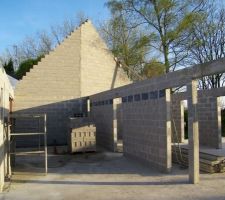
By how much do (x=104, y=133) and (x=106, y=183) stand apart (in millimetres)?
8318

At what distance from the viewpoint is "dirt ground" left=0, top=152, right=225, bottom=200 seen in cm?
805

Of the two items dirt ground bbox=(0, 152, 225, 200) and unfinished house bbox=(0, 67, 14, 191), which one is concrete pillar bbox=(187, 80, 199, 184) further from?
unfinished house bbox=(0, 67, 14, 191)

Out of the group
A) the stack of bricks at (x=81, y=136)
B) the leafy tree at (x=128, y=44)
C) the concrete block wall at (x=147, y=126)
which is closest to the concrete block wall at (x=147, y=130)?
the concrete block wall at (x=147, y=126)

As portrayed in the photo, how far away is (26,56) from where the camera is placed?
43469 mm

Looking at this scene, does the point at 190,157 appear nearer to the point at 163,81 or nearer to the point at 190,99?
the point at 190,99

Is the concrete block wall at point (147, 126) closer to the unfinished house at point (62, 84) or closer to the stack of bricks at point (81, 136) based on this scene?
the stack of bricks at point (81, 136)

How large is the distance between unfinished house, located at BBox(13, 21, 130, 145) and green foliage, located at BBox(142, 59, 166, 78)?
739 centimetres

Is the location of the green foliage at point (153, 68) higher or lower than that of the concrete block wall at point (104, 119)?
higher

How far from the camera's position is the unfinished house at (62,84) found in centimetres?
1969

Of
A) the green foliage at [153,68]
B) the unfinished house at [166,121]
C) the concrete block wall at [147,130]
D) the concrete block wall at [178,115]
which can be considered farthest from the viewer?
the green foliage at [153,68]

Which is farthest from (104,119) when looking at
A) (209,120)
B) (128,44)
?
(128,44)

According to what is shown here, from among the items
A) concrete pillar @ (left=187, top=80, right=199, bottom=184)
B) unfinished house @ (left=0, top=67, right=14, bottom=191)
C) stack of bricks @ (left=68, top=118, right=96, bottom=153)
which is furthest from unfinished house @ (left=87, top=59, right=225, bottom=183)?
unfinished house @ (left=0, top=67, right=14, bottom=191)

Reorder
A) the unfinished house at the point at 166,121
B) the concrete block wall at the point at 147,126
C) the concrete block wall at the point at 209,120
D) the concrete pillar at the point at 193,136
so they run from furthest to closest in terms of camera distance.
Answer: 1. the concrete block wall at the point at 209,120
2. the concrete block wall at the point at 147,126
3. the unfinished house at the point at 166,121
4. the concrete pillar at the point at 193,136

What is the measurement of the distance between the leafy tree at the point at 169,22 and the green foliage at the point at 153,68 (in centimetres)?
46
